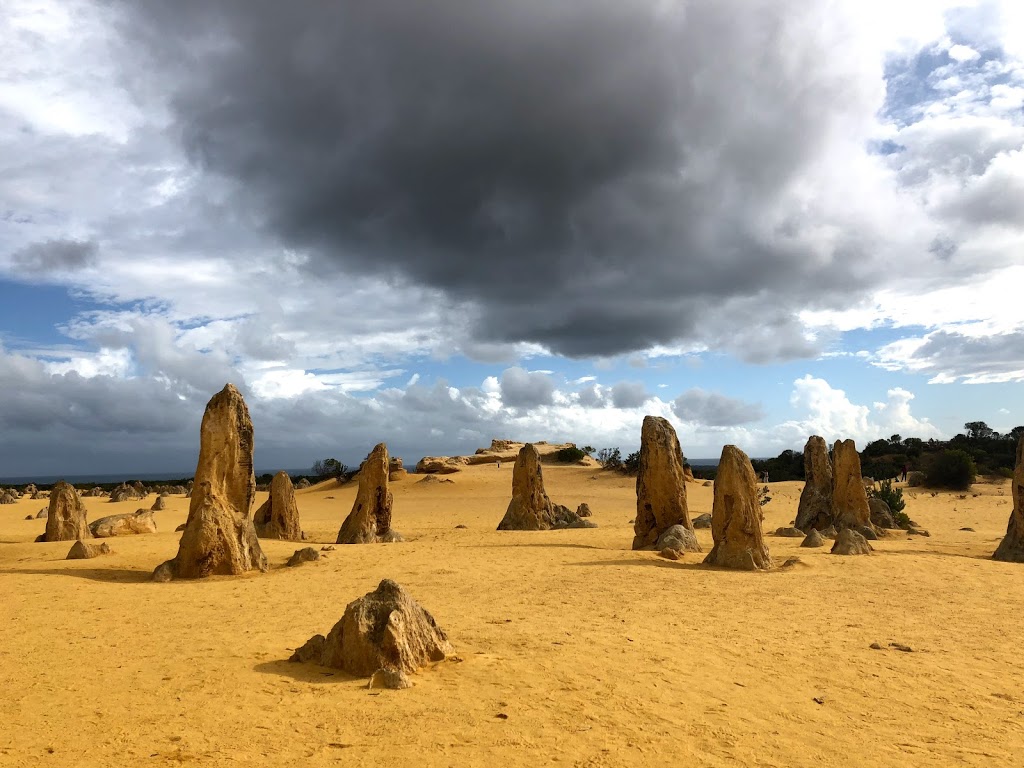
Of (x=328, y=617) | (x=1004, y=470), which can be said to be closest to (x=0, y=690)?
(x=328, y=617)

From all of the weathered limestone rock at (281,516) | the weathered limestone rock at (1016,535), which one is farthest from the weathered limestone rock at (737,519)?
the weathered limestone rock at (281,516)

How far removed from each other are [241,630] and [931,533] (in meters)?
21.9

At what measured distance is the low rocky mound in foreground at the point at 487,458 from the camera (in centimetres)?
5031

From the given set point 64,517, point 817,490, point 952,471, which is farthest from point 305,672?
point 952,471

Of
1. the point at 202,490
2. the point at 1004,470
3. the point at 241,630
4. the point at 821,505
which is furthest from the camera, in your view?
the point at 1004,470

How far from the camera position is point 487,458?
182 feet

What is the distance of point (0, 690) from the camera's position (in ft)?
21.0

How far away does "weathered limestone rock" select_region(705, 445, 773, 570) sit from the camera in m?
14.0

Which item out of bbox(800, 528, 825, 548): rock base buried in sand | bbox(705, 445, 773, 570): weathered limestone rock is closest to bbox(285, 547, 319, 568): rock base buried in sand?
bbox(705, 445, 773, 570): weathered limestone rock

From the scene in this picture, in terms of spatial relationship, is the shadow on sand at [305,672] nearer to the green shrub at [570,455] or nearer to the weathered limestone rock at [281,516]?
the weathered limestone rock at [281,516]

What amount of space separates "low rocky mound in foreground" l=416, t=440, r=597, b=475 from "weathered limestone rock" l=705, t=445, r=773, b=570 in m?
31.4

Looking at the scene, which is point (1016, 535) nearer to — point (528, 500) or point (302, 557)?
point (528, 500)

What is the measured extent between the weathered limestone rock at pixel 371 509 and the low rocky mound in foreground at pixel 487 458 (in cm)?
2641

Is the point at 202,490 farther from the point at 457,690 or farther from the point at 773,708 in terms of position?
the point at 773,708
